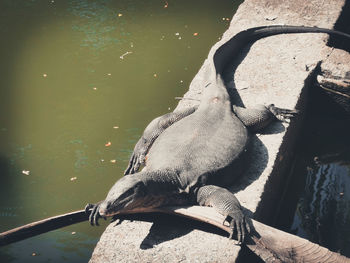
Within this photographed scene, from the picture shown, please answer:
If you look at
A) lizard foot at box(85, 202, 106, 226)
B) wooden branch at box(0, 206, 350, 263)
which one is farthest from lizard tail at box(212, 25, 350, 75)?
lizard foot at box(85, 202, 106, 226)

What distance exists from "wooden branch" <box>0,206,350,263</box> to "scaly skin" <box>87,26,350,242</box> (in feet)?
0.31

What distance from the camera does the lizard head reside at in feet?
11.5

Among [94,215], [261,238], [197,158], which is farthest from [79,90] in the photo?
[261,238]

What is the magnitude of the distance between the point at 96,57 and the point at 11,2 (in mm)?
3663

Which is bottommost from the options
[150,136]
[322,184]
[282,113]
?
[322,184]

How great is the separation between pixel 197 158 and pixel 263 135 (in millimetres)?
1115

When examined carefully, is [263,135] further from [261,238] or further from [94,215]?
[94,215]

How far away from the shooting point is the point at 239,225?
3.47 metres

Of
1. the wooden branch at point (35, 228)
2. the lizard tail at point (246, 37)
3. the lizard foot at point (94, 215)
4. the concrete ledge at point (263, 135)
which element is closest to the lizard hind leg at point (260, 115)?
the concrete ledge at point (263, 135)

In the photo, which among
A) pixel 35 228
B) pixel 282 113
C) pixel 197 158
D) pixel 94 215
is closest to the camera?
pixel 35 228

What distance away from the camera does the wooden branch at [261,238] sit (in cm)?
334

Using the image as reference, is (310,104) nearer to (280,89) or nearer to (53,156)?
(280,89)

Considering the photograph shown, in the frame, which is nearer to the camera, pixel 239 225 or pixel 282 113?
pixel 239 225

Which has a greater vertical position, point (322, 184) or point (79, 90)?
point (79, 90)
